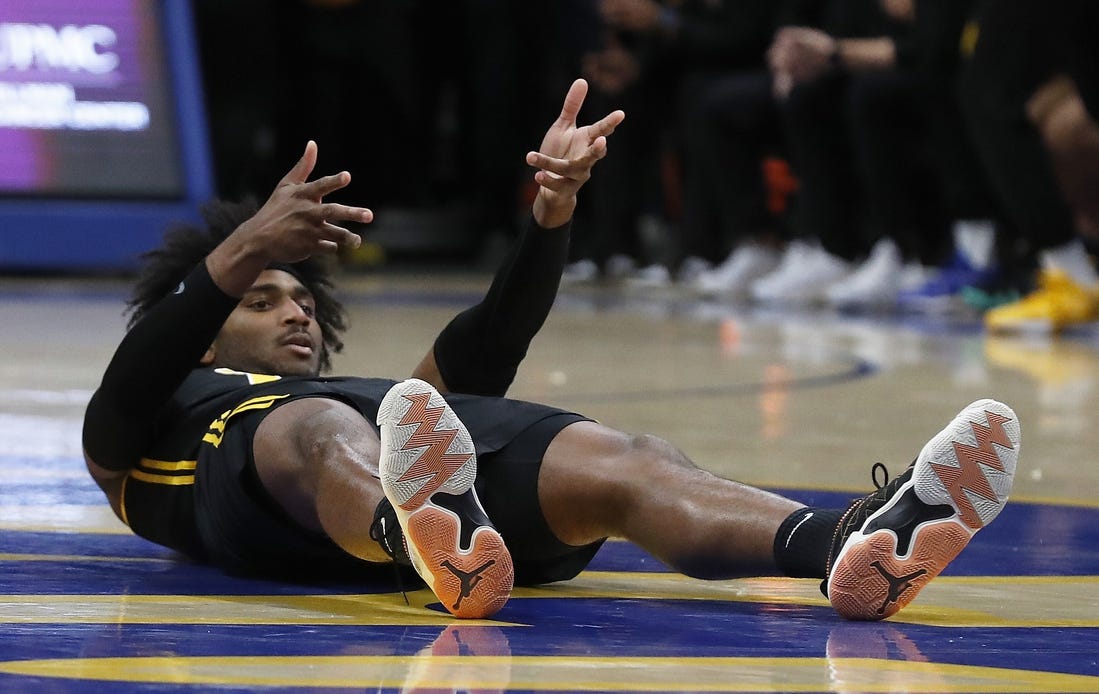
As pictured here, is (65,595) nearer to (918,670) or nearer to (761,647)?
(761,647)

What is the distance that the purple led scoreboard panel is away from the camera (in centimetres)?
883

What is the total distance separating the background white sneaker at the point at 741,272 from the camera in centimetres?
984

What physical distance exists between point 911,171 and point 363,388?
6527mm

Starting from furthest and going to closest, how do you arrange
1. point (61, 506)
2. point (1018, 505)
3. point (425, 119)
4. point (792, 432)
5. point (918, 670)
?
point (425, 119) < point (792, 432) < point (1018, 505) < point (61, 506) < point (918, 670)

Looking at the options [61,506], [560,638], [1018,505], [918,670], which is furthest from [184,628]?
[1018,505]

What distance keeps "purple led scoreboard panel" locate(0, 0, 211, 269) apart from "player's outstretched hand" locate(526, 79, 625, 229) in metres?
6.43

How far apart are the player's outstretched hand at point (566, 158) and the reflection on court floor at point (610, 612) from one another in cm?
53

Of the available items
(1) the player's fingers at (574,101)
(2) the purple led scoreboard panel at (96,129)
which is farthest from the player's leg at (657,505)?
(2) the purple led scoreboard panel at (96,129)

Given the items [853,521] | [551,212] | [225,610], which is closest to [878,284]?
[551,212]

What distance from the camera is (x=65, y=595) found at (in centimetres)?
231

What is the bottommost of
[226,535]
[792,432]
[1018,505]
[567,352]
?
[567,352]

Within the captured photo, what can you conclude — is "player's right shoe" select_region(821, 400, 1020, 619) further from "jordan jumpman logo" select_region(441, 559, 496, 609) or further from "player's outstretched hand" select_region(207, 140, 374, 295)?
"player's outstretched hand" select_region(207, 140, 374, 295)

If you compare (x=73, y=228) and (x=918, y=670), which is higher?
(x=918, y=670)

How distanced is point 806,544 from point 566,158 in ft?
2.41
